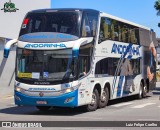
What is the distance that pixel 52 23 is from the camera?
17203mm

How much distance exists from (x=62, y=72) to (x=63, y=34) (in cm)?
146


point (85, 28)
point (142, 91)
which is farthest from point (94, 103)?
point (142, 91)

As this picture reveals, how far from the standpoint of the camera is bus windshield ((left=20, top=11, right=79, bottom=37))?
16.9m

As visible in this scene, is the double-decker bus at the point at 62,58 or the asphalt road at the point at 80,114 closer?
the asphalt road at the point at 80,114

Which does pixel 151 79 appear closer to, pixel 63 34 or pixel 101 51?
pixel 101 51

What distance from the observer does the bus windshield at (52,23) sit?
16891 millimetres

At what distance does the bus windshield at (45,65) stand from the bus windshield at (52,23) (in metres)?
0.85

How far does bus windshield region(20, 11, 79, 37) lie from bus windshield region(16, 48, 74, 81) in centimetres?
85

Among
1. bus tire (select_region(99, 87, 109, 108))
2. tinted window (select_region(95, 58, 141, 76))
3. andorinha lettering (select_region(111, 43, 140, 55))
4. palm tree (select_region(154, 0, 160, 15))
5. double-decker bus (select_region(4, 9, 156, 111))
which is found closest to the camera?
double-decker bus (select_region(4, 9, 156, 111))

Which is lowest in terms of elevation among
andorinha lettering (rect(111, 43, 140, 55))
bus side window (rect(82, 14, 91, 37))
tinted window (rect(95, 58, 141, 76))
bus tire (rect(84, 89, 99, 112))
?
bus tire (rect(84, 89, 99, 112))

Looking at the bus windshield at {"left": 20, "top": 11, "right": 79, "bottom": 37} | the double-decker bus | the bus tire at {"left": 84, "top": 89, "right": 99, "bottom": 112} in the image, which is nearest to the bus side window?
the double-decker bus

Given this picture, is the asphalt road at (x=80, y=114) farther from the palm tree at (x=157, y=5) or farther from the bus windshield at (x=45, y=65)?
the palm tree at (x=157, y=5)

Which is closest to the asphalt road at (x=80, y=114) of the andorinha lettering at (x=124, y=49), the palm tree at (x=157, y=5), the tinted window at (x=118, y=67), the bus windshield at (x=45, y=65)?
the bus windshield at (x=45, y=65)

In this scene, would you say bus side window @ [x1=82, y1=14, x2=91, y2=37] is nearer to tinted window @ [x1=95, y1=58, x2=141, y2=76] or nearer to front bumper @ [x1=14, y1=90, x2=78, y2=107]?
tinted window @ [x1=95, y1=58, x2=141, y2=76]
